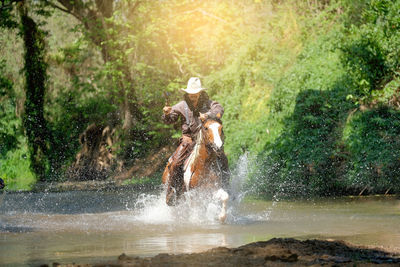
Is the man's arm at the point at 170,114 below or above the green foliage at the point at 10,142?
above

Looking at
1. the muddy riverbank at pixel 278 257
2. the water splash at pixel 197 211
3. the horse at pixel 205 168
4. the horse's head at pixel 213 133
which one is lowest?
the water splash at pixel 197 211

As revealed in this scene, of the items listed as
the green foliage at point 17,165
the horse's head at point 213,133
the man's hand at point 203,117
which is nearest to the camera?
the horse's head at point 213,133

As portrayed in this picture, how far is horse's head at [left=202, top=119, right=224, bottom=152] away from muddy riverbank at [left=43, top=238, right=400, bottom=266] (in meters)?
3.45

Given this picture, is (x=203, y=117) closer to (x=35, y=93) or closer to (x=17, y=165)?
(x=35, y=93)

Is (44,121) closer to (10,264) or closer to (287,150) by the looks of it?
(287,150)

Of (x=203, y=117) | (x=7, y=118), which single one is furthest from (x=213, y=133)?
(x=7, y=118)

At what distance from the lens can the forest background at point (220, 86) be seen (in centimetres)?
1734

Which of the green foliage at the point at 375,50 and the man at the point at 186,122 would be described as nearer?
the man at the point at 186,122

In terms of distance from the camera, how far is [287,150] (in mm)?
18359

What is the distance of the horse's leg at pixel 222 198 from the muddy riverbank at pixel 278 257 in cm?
371

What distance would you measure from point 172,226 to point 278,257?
4736mm

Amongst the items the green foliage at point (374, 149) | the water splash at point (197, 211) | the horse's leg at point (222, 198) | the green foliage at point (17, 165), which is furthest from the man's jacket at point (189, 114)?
the green foliage at point (17, 165)

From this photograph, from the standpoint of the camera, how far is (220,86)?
25156 millimetres

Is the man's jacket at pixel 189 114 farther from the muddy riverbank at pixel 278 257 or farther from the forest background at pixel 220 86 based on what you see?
the forest background at pixel 220 86
